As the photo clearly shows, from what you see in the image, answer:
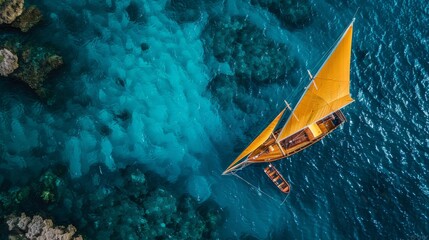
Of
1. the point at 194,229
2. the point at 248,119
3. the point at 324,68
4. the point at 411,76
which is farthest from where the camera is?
the point at 411,76

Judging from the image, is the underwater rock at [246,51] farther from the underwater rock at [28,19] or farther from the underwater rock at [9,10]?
the underwater rock at [9,10]

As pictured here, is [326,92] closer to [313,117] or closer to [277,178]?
[313,117]

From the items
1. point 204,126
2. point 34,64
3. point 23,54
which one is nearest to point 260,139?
point 204,126

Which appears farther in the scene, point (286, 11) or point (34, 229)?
point (286, 11)

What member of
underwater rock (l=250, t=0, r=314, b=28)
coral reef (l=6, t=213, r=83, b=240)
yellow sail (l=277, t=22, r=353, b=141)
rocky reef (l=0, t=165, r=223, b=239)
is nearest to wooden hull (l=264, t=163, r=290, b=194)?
yellow sail (l=277, t=22, r=353, b=141)

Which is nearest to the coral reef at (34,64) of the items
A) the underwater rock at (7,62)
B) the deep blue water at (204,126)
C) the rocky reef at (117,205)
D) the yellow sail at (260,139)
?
the underwater rock at (7,62)

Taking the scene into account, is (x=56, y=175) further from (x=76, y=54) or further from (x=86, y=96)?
(x=76, y=54)

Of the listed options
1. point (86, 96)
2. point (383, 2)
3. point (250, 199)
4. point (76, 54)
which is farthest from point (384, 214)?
point (76, 54)
